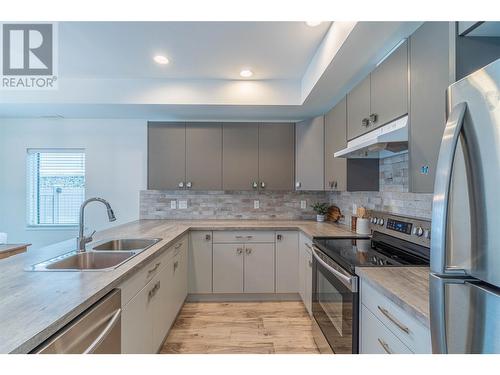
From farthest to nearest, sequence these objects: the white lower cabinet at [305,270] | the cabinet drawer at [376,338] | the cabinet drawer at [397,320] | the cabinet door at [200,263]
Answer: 1. the cabinet door at [200,263]
2. the white lower cabinet at [305,270]
3. the cabinet drawer at [376,338]
4. the cabinet drawer at [397,320]

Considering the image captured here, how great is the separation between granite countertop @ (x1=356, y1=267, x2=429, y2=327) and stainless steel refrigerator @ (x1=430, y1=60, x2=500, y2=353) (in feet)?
0.81

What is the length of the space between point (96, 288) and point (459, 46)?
165 cm

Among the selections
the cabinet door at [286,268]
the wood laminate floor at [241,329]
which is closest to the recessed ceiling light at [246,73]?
the cabinet door at [286,268]

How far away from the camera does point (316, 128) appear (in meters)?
3.00

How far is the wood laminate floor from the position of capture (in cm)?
205

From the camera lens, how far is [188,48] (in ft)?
6.95

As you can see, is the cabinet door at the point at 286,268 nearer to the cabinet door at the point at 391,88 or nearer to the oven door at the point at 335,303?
the oven door at the point at 335,303

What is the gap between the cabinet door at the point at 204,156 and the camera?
10.2 ft

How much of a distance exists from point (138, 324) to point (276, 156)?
229 centimetres

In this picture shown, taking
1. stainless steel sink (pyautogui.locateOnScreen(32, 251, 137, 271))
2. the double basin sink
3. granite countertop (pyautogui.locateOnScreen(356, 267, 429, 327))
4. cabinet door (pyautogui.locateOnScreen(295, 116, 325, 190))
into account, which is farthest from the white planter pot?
stainless steel sink (pyautogui.locateOnScreen(32, 251, 137, 271))

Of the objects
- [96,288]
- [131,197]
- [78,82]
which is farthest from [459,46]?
[131,197]

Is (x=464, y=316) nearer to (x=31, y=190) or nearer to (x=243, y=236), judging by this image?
(x=243, y=236)

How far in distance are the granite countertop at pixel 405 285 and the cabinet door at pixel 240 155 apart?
1.98 meters
